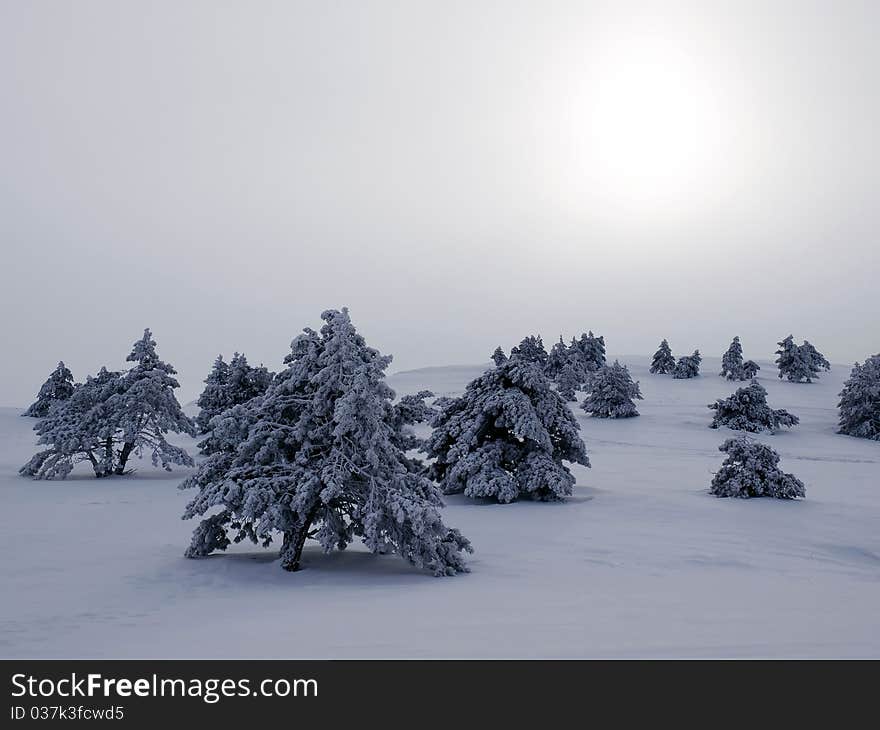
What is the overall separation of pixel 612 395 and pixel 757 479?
25498mm

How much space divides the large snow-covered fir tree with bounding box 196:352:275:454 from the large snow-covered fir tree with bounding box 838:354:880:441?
31054 millimetres

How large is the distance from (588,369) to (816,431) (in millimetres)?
25403

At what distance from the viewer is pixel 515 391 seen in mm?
22688

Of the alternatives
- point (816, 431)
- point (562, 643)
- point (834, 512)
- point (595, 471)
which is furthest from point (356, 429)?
point (816, 431)

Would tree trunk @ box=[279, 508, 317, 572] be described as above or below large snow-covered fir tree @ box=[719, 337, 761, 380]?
below

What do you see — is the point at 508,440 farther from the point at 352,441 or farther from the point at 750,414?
the point at 750,414

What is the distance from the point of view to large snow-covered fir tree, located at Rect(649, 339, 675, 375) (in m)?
69.8

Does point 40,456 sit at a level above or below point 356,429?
below

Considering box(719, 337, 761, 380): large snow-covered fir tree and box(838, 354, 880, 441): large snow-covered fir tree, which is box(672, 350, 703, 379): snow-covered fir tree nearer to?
box(719, 337, 761, 380): large snow-covered fir tree

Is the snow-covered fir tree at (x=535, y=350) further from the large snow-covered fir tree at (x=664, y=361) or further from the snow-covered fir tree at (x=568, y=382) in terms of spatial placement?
the large snow-covered fir tree at (x=664, y=361)

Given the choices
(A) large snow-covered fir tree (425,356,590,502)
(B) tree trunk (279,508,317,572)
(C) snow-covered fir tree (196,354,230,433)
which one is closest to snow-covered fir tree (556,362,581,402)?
A: (C) snow-covered fir tree (196,354,230,433)

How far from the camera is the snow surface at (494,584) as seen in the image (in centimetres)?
689

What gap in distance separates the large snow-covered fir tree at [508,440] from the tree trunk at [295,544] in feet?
31.1
